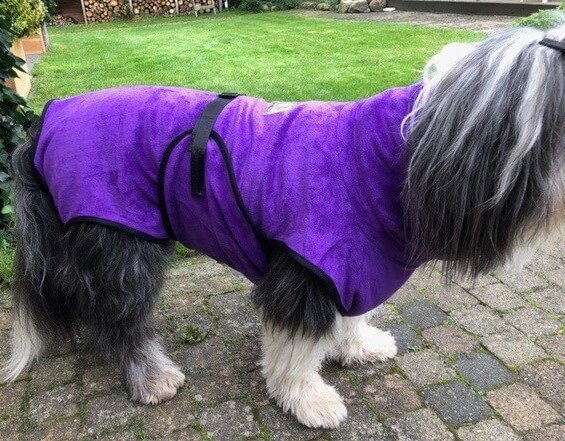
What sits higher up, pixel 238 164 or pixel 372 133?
pixel 372 133

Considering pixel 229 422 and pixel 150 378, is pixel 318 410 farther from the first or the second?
pixel 150 378

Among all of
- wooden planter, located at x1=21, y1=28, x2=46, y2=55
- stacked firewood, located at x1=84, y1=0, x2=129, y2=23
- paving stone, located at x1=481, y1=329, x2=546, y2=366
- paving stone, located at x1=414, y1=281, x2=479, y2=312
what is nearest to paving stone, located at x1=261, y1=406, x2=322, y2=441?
paving stone, located at x1=481, y1=329, x2=546, y2=366

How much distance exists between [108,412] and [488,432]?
1.69 meters

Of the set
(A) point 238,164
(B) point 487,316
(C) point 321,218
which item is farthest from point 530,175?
(B) point 487,316

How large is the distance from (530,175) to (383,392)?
1.43 meters

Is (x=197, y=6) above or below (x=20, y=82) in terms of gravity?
above

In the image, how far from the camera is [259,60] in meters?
9.16

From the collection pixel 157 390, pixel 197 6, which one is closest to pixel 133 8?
pixel 197 6

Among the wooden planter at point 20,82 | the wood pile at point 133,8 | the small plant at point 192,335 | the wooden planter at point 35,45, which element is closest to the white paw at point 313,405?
the small plant at point 192,335

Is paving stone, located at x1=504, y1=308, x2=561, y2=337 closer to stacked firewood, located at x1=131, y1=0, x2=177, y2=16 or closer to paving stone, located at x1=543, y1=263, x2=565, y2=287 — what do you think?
paving stone, located at x1=543, y1=263, x2=565, y2=287

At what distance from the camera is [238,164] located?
80.1 inches

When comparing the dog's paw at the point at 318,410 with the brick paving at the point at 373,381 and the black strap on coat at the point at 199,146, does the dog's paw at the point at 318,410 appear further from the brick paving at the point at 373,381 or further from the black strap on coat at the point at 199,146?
the black strap on coat at the point at 199,146

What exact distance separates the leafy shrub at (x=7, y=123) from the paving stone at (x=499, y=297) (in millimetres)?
3083

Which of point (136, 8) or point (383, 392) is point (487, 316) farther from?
point (136, 8)
